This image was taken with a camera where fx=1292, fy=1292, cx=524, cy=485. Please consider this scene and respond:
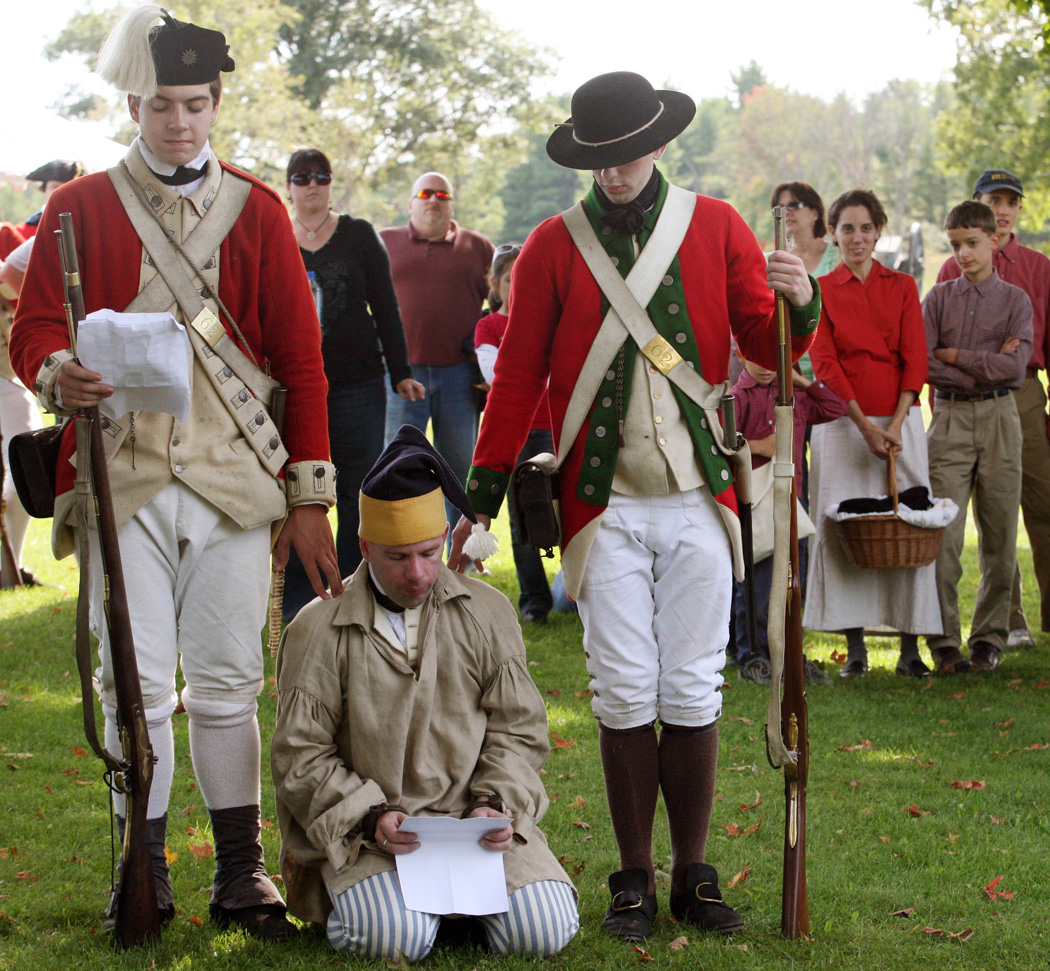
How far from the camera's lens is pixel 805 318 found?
361 centimetres

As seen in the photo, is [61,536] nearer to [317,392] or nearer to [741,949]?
[317,392]

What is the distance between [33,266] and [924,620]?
509cm

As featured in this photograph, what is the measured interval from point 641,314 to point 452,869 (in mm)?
1647

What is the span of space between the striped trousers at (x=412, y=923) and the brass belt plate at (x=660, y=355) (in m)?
1.49

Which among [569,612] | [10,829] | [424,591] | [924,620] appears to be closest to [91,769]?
[10,829]

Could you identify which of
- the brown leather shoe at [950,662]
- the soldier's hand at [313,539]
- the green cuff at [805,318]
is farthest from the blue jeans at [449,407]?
the green cuff at [805,318]

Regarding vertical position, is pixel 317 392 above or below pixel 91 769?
above

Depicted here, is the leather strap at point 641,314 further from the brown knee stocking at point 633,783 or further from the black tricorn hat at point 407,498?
the brown knee stocking at point 633,783

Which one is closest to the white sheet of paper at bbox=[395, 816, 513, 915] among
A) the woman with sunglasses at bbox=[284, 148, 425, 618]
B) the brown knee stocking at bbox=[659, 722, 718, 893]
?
the brown knee stocking at bbox=[659, 722, 718, 893]

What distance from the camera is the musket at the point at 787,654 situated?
3.54 metres

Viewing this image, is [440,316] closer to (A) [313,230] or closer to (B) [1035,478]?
(A) [313,230]

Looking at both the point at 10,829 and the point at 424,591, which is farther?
the point at 10,829

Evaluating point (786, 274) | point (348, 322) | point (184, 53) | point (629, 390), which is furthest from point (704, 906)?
point (348, 322)

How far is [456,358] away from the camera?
8.53m
